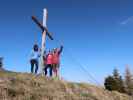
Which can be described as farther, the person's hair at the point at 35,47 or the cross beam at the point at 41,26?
the cross beam at the point at 41,26

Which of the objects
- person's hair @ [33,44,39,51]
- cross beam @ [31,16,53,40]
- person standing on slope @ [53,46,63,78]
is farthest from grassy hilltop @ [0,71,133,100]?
cross beam @ [31,16,53,40]

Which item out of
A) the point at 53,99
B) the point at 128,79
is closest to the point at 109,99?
the point at 53,99

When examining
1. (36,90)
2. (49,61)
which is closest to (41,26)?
(49,61)

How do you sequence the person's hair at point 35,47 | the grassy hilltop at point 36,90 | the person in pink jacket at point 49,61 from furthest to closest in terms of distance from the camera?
the person in pink jacket at point 49,61 < the person's hair at point 35,47 < the grassy hilltop at point 36,90

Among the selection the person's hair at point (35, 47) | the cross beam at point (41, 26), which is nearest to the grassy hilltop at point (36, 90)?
the person's hair at point (35, 47)

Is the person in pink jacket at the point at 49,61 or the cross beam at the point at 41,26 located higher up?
the cross beam at the point at 41,26

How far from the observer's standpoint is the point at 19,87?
10.3 m

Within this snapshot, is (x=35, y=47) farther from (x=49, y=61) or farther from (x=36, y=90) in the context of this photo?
(x=36, y=90)

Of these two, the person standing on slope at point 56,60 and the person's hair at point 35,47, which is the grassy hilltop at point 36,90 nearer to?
the person standing on slope at point 56,60

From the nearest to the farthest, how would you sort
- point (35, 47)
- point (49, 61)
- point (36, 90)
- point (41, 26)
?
point (36, 90) → point (35, 47) → point (49, 61) → point (41, 26)

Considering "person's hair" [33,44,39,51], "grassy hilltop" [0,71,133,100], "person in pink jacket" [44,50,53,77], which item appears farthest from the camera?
"person in pink jacket" [44,50,53,77]

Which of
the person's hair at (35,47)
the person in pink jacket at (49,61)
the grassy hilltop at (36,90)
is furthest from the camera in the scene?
the person in pink jacket at (49,61)

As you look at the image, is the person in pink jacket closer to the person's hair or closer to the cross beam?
the person's hair

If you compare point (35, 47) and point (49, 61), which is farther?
point (49, 61)
